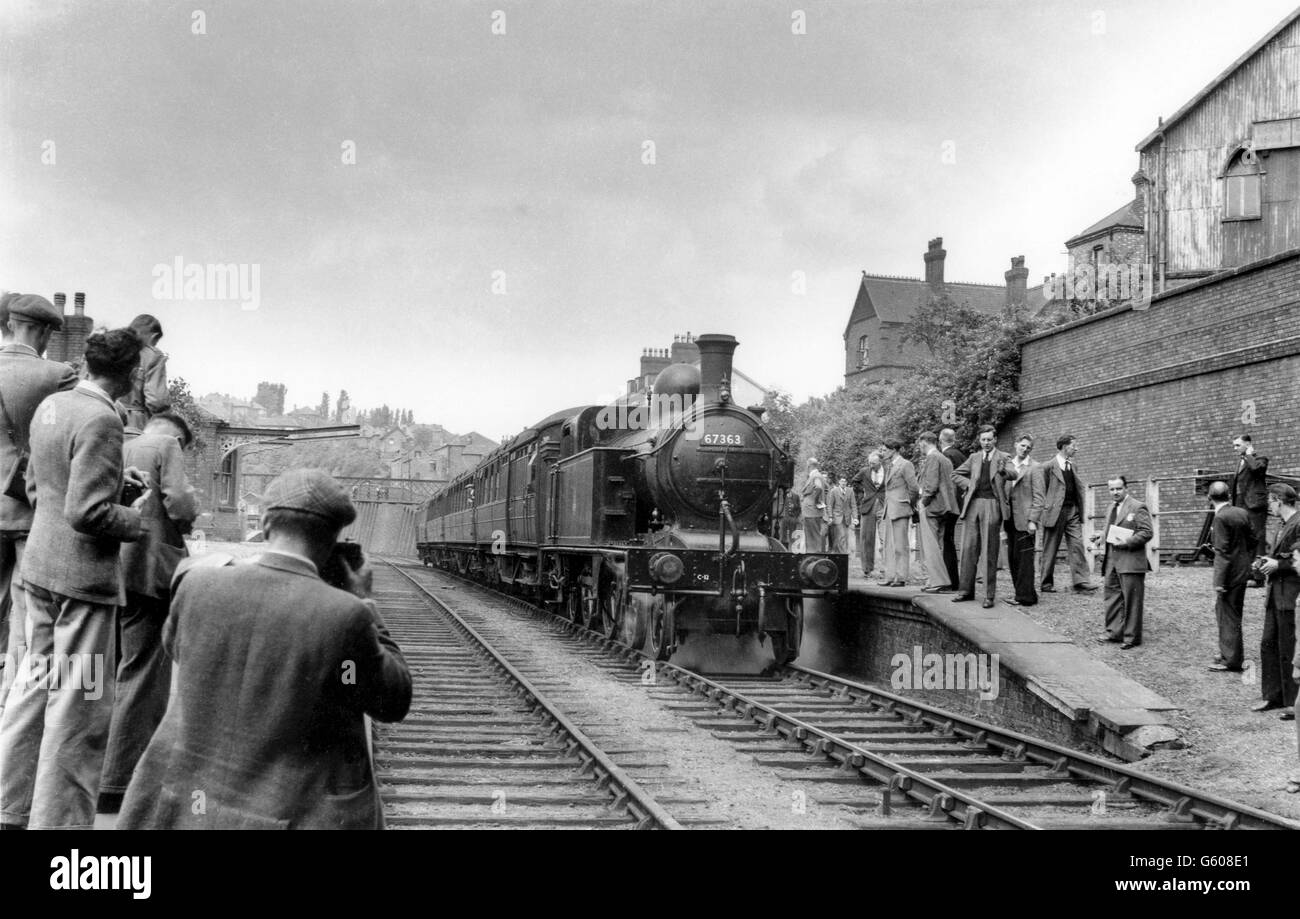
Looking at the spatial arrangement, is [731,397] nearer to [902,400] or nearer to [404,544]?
[902,400]

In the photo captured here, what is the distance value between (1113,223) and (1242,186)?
675 inches

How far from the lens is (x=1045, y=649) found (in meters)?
9.40

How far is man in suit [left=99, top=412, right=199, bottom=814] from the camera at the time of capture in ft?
15.5

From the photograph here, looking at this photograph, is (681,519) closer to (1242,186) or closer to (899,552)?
(899,552)

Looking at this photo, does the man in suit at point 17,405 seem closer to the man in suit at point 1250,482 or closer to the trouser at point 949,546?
the trouser at point 949,546

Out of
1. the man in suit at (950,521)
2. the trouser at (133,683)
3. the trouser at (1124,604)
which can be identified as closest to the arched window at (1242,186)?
the man in suit at (950,521)

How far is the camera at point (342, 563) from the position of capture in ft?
9.81

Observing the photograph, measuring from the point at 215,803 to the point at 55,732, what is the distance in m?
1.57

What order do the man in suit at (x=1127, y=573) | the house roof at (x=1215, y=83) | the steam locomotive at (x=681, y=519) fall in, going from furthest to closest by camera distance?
the house roof at (x=1215, y=83) → the steam locomotive at (x=681, y=519) → the man in suit at (x=1127, y=573)

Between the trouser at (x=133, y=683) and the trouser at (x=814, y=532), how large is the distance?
12.0 meters

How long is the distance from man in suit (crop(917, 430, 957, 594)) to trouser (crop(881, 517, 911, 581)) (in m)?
0.93

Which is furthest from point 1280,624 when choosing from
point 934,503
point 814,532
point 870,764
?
point 814,532

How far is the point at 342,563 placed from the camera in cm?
300
